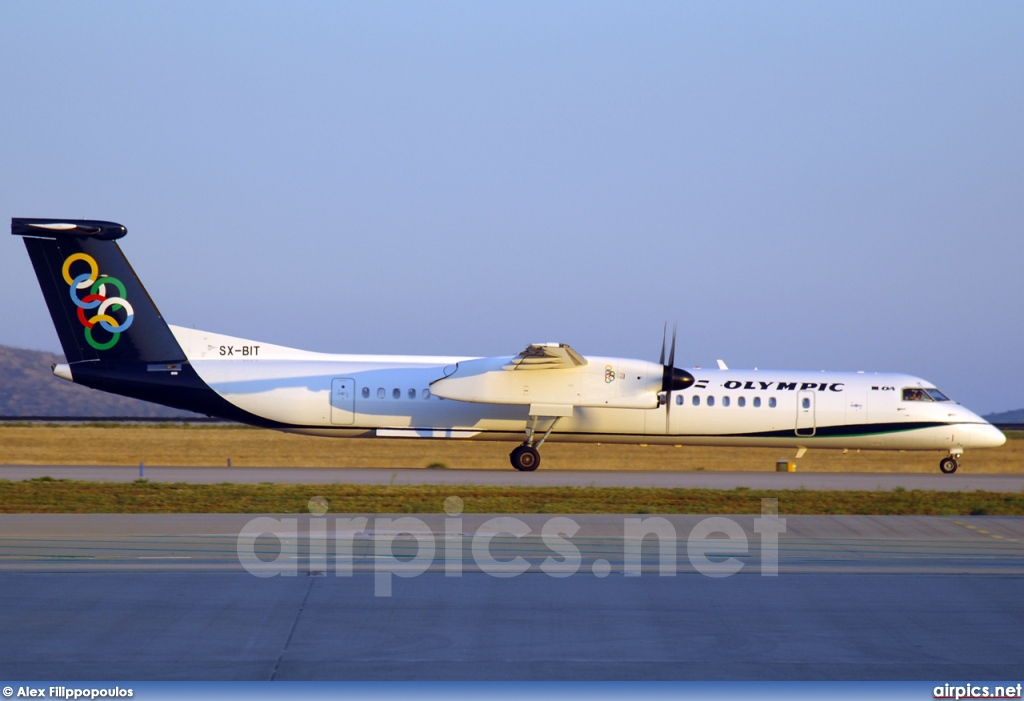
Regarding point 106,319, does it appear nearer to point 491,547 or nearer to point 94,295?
point 94,295

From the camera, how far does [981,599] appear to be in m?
9.27

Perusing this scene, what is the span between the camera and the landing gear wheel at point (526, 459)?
86.8ft

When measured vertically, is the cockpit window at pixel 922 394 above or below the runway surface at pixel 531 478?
above

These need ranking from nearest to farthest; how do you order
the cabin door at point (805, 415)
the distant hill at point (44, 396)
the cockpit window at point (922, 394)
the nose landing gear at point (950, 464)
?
1. the cabin door at point (805, 415)
2. the cockpit window at point (922, 394)
3. the nose landing gear at point (950, 464)
4. the distant hill at point (44, 396)

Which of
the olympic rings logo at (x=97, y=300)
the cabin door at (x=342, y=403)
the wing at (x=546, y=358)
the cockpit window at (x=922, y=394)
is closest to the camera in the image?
the wing at (x=546, y=358)

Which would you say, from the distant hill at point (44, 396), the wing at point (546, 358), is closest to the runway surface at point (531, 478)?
the wing at point (546, 358)

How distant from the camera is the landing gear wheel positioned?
2645cm

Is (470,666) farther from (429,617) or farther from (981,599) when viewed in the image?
(981,599)

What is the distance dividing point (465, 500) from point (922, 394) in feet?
49.5

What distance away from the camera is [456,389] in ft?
83.0

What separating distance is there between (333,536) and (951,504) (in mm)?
11757

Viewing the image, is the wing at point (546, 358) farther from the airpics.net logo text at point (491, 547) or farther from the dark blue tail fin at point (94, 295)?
the airpics.net logo text at point (491, 547)

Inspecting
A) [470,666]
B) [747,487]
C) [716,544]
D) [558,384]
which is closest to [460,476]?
[558,384]

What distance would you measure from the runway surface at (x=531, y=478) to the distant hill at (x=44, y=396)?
87.3 m
